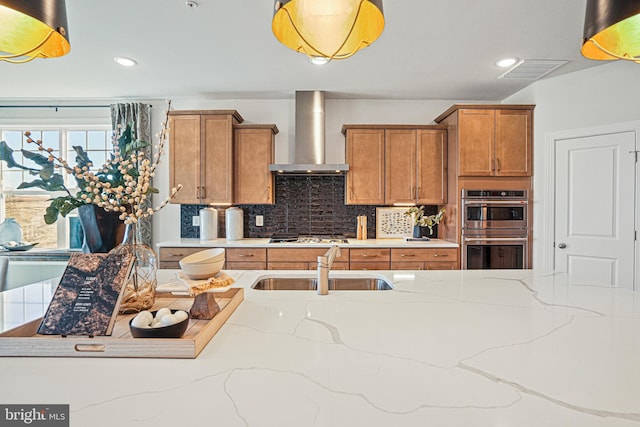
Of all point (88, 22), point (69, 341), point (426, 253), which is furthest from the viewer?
point (426, 253)

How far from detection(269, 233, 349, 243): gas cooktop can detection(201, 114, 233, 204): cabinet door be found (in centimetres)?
68

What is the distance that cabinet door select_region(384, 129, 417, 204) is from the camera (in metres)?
3.59

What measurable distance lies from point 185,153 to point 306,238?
1.60 meters

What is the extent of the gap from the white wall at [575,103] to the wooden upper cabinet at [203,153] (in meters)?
3.13

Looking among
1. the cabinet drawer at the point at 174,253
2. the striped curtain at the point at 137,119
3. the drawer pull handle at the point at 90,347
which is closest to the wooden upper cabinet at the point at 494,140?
the cabinet drawer at the point at 174,253

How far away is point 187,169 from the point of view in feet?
11.6

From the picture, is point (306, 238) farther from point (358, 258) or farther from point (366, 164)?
point (366, 164)

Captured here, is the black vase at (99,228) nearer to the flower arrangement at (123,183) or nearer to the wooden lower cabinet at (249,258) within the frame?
the flower arrangement at (123,183)

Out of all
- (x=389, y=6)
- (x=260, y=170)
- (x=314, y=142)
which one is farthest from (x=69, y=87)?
(x=389, y=6)

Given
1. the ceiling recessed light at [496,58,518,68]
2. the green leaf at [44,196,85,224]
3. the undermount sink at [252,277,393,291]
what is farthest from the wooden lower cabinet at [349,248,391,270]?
the green leaf at [44,196,85,224]

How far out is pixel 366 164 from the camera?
142 inches

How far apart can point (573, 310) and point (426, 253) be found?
6.89ft

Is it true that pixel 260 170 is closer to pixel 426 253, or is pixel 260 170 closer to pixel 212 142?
pixel 212 142

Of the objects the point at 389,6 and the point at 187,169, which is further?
the point at 187,169
